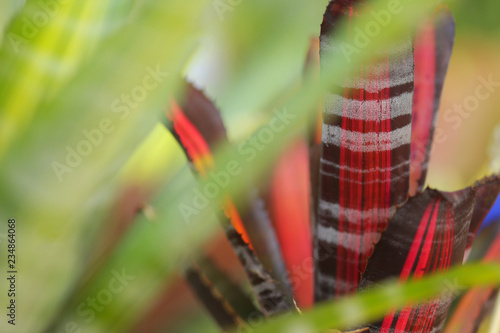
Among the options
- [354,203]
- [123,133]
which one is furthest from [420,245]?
[123,133]

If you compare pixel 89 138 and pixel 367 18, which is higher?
pixel 367 18

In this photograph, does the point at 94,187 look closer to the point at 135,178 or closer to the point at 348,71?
the point at 135,178

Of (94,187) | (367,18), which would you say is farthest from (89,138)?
(367,18)

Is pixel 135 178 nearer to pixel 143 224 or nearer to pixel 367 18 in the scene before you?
pixel 143 224

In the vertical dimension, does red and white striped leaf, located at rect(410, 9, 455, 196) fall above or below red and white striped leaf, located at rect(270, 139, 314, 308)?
above

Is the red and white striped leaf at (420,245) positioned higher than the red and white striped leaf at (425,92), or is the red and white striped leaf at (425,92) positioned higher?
the red and white striped leaf at (425,92)

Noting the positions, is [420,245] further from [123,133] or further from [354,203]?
[123,133]
